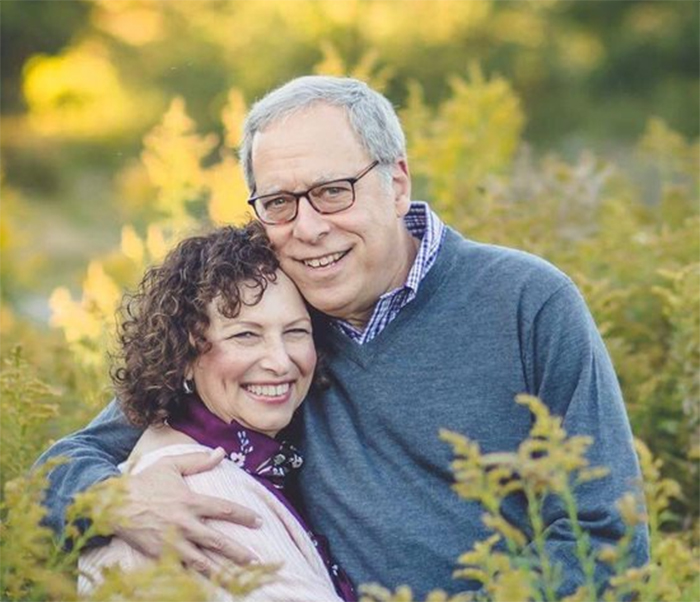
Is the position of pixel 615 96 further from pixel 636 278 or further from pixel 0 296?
pixel 636 278

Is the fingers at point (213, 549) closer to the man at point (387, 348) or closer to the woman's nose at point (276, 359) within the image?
the man at point (387, 348)

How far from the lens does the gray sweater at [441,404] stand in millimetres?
3316

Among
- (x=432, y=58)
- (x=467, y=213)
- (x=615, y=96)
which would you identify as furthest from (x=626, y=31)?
(x=467, y=213)

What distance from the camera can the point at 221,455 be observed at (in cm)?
331

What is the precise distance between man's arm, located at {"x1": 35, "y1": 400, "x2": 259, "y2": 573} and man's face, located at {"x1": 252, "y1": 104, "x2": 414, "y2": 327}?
20.0 inches

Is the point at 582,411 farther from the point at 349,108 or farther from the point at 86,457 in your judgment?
the point at 86,457

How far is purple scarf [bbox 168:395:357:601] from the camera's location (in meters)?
3.39

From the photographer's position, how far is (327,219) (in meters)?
3.49

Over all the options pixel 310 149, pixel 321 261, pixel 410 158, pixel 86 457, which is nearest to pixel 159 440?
pixel 86 457

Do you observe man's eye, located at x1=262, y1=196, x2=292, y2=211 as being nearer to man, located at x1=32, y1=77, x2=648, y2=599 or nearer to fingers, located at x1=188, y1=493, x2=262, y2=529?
man, located at x1=32, y1=77, x2=648, y2=599

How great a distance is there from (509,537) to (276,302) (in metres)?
1.21

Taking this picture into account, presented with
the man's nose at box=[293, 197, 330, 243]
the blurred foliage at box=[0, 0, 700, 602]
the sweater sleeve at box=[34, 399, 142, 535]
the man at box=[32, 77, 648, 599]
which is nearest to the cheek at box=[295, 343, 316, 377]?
the man at box=[32, 77, 648, 599]

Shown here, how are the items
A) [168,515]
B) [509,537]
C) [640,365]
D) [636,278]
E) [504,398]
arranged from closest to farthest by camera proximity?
[509,537], [168,515], [504,398], [640,365], [636,278]

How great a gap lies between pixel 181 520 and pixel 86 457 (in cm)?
39
